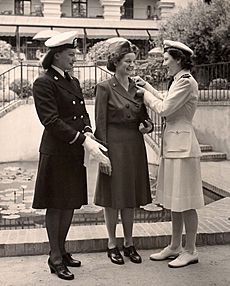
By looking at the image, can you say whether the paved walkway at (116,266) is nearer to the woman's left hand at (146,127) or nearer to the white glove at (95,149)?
the white glove at (95,149)

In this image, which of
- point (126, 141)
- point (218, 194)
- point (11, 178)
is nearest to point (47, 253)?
point (126, 141)

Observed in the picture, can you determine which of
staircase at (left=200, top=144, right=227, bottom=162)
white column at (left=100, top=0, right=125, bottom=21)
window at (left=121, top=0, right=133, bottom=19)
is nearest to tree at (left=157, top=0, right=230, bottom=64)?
staircase at (left=200, top=144, right=227, bottom=162)

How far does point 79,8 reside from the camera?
33.9 metres

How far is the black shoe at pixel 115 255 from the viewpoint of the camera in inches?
179

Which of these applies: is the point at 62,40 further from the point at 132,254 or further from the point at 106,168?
the point at 132,254

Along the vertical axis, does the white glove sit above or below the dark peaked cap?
below

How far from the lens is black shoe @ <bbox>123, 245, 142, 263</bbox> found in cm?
459

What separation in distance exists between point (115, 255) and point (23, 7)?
30718 millimetres

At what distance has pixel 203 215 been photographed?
19.6 ft

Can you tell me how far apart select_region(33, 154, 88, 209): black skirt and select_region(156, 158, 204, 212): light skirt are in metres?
0.81

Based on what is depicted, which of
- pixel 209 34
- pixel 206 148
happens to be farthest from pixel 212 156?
pixel 209 34

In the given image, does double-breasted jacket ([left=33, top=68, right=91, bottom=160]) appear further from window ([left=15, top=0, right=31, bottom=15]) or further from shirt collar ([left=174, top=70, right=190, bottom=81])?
window ([left=15, top=0, right=31, bottom=15])

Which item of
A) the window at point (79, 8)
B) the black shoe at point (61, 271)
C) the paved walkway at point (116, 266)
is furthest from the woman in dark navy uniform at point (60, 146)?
the window at point (79, 8)

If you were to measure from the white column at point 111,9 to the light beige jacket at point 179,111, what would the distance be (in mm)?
28693
